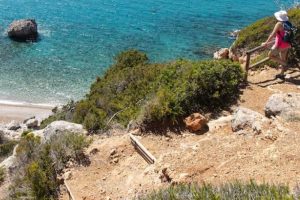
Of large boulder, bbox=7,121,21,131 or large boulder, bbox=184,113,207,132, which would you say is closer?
large boulder, bbox=184,113,207,132

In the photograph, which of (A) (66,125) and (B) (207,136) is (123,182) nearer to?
(B) (207,136)

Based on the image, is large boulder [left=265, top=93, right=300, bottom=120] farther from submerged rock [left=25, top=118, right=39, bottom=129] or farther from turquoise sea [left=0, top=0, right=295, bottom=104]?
turquoise sea [left=0, top=0, right=295, bottom=104]

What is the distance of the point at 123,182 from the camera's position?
1028 centimetres

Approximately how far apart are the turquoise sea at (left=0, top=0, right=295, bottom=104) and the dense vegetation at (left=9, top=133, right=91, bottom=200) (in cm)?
1699

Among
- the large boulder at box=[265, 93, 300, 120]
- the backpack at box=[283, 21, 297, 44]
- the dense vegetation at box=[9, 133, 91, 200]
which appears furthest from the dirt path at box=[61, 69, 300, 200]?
the backpack at box=[283, 21, 297, 44]

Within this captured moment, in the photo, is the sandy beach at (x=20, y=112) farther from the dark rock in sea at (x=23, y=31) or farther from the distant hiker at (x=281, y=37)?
the distant hiker at (x=281, y=37)

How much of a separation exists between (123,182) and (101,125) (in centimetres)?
348

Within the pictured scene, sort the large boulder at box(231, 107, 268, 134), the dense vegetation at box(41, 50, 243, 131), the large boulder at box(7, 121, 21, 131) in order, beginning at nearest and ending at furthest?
the large boulder at box(231, 107, 268, 134), the dense vegetation at box(41, 50, 243, 131), the large boulder at box(7, 121, 21, 131)

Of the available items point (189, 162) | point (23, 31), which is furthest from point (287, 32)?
point (23, 31)

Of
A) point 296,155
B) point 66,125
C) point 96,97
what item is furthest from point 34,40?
point 296,155

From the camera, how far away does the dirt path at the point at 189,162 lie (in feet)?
30.1

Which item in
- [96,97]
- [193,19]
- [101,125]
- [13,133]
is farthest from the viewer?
[193,19]

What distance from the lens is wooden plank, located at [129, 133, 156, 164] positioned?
10.7m

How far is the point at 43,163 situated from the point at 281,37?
8.58 m
